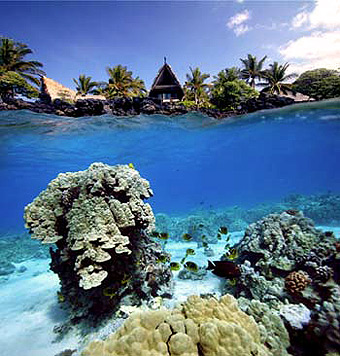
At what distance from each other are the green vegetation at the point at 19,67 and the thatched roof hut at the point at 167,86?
1058 centimetres

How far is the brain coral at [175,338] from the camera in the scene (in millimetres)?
2227

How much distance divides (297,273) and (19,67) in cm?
2502

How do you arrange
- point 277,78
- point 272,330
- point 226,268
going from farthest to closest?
point 277,78
point 226,268
point 272,330

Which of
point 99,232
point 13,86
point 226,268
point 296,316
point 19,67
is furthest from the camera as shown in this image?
point 19,67

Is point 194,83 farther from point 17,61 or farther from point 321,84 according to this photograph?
point 17,61

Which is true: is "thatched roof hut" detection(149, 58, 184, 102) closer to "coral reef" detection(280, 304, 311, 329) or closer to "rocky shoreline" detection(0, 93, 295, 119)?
"rocky shoreline" detection(0, 93, 295, 119)

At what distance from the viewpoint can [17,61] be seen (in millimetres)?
18188

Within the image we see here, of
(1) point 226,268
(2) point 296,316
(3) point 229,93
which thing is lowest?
(2) point 296,316

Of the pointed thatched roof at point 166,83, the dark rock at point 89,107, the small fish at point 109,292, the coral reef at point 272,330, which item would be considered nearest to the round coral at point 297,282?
the coral reef at point 272,330

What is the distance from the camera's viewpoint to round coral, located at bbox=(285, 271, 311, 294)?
4512 millimetres

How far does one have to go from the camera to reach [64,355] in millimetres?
4102

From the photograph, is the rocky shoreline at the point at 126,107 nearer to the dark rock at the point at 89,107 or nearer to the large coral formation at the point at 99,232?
the dark rock at the point at 89,107

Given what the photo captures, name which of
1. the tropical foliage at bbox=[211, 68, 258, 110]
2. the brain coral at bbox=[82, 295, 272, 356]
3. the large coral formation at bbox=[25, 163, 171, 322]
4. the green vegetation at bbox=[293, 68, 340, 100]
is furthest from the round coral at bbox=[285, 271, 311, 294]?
the green vegetation at bbox=[293, 68, 340, 100]

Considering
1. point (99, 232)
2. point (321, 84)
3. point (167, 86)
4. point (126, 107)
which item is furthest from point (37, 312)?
point (321, 84)
